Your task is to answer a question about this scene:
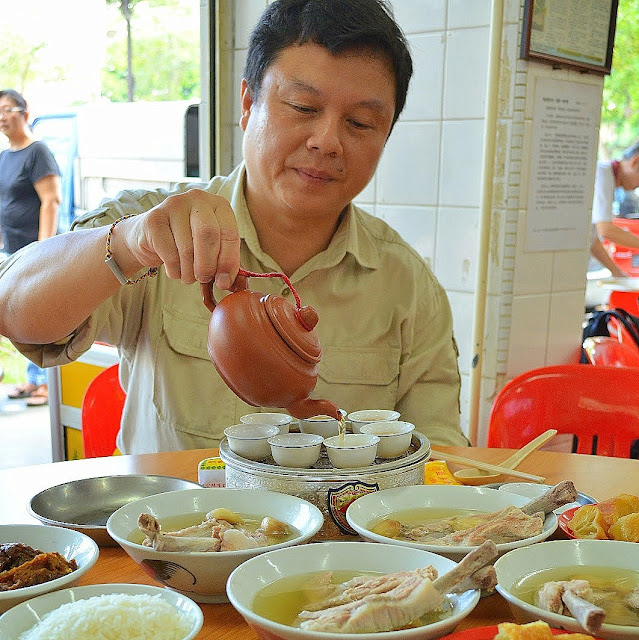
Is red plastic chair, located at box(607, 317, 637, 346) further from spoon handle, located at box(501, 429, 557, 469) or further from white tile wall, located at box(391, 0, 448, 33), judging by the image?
spoon handle, located at box(501, 429, 557, 469)

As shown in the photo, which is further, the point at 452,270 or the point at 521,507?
the point at 452,270

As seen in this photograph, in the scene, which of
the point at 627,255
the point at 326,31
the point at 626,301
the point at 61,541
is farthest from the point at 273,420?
the point at 627,255

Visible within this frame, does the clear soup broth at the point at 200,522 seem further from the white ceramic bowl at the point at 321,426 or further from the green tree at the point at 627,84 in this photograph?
the green tree at the point at 627,84

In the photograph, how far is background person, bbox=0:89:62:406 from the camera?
12.8ft

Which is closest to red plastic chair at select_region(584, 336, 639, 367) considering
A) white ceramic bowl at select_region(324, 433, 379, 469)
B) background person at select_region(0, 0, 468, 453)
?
background person at select_region(0, 0, 468, 453)

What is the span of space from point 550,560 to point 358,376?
101 cm

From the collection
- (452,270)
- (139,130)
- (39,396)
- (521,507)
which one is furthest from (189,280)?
(39,396)

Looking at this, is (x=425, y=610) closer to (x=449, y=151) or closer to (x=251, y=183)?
(x=251, y=183)

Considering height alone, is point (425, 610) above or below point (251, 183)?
below

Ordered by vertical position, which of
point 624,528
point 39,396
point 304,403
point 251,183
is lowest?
point 39,396

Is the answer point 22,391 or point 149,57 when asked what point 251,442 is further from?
point 22,391

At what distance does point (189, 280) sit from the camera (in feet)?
4.42

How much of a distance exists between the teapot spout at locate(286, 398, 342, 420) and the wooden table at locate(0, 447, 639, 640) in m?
0.34

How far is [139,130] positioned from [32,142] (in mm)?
543
